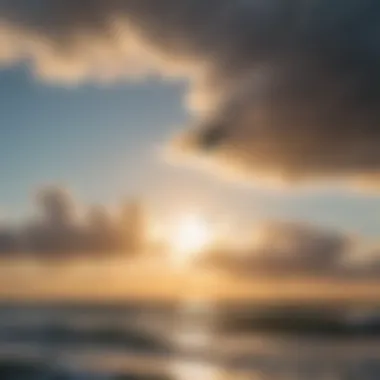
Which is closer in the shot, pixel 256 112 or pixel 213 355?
pixel 256 112

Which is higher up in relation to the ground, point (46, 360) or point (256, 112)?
point (256, 112)

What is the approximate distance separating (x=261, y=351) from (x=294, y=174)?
34.3 inches

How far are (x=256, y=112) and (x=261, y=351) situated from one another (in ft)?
3.51

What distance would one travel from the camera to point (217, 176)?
2.35 metres

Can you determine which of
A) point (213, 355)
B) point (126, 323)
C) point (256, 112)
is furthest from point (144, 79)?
point (126, 323)

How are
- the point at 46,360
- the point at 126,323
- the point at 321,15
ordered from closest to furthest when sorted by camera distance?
the point at 321,15, the point at 46,360, the point at 126,323

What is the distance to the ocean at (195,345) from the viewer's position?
8.02 ft

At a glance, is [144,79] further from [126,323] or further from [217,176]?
[126,323]

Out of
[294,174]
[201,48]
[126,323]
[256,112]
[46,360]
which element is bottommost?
[46,360]

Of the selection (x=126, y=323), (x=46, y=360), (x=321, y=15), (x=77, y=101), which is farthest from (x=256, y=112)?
(x=126, y=323)

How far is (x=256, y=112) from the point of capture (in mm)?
2340

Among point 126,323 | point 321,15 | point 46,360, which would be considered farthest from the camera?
point 126,323

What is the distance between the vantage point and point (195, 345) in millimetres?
2838

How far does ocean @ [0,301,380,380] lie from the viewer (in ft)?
8.02
